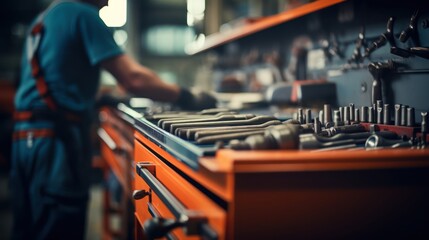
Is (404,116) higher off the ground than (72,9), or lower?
lower

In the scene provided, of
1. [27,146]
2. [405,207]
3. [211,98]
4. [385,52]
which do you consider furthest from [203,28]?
[405,207]

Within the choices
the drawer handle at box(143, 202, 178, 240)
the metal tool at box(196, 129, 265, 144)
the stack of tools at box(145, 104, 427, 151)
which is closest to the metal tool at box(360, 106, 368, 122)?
the stack of tools at box(145, 104, 427, 151)

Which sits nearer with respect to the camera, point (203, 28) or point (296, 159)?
point (296, 159)

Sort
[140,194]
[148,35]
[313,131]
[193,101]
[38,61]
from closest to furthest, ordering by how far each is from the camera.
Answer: [313,131] → [140,194] → [38,61] → [193,101] → [148,35]

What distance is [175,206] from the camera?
88 centimetres

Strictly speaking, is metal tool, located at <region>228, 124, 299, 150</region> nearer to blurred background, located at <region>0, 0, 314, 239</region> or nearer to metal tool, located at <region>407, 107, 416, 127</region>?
metal tool, located at <region>407, 107, 416, 127</region>

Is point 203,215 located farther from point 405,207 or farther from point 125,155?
point 125,155

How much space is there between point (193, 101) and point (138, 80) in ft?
0.92

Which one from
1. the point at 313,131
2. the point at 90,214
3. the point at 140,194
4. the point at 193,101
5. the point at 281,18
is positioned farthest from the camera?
the point at 90,214

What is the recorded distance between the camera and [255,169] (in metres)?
0.69

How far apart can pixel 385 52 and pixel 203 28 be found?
3566 millimetres

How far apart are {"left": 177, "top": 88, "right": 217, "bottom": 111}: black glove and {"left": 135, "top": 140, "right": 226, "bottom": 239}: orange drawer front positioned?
0.64 m

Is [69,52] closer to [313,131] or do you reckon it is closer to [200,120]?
[200,120]

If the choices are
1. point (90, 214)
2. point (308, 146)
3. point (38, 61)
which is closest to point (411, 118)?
point (308, 146)
